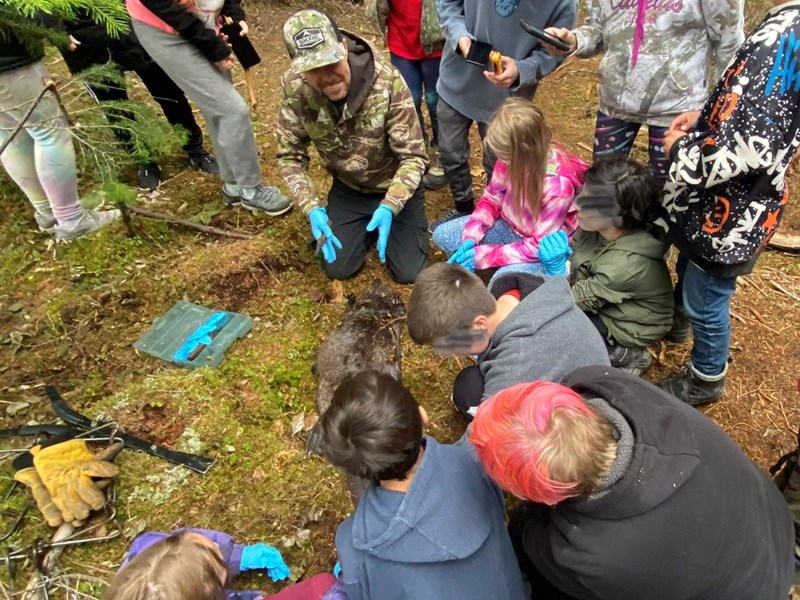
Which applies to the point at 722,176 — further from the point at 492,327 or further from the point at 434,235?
the point at 434,235

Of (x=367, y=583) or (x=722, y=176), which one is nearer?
(x=367, y=583)

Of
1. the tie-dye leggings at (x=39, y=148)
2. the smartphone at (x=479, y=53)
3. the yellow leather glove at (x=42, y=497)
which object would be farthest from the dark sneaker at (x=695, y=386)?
the tie-dye leggings at (x=39, y=148)

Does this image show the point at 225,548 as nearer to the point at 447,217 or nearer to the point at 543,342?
the point at 543,342

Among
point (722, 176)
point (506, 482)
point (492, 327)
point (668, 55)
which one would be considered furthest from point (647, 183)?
point (506, 482)

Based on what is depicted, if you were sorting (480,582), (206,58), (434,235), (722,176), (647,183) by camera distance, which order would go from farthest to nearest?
1. (434,235)
2. (206,58)
3. (647,183)
4. (722,176)
5. (480,582)

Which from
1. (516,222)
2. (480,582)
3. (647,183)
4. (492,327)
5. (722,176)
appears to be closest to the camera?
(480,582)

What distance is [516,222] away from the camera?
3.29 m

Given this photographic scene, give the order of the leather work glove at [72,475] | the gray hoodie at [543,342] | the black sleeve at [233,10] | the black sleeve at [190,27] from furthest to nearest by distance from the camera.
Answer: the black sleeve at [233,10], the black sleeve at [190,27], the leather work glove at [72,475], the gray hoodie at [543,342]

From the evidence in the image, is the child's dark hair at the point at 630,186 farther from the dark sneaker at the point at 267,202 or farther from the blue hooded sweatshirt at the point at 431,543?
the dark sneaker at the point at 267,202

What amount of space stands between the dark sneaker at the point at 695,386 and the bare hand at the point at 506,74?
189 cm

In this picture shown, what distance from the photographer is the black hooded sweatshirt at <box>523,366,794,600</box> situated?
1.45 meters

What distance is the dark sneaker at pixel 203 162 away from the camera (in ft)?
15.1

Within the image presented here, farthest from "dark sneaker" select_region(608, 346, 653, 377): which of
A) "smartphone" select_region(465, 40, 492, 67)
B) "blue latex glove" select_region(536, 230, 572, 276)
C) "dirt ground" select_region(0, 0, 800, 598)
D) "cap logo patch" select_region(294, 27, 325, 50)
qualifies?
"cap logo patch" select_region(294, 27, 325, 50)

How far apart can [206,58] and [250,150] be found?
0.66 m
